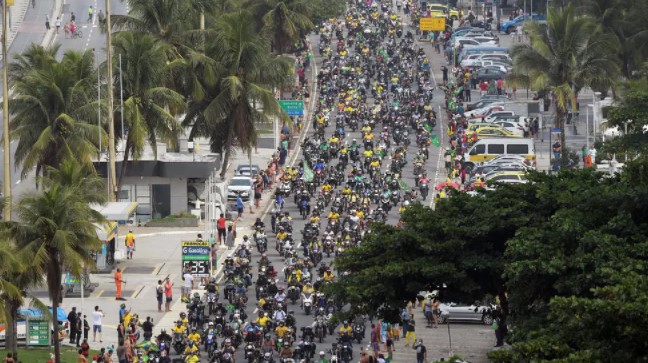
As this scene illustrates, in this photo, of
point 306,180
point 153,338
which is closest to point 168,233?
point 306,180

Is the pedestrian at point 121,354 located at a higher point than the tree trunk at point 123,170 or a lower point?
lower

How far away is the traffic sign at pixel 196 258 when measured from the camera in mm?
79438

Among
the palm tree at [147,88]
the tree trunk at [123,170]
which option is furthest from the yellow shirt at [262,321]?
the palm tree at [147,88]

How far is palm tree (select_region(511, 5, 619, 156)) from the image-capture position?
10419 centimetres

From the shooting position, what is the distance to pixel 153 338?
72.8 metres

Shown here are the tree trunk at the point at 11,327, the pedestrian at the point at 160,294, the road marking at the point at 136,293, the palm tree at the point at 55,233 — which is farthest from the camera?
the road marking at the point at 136,293

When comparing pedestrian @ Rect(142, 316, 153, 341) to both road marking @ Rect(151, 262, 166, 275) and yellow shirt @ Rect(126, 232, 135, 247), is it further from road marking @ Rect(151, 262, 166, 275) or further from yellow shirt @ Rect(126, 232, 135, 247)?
yellow shirt @ Rect(126, 232, 135, 247)

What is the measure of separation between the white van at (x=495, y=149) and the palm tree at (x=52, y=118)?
2332cm

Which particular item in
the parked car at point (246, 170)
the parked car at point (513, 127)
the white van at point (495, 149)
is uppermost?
the parked car at point (513, 127)

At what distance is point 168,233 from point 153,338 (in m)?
19.5

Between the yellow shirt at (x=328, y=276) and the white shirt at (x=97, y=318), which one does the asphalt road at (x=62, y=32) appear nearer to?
the yellow shirt at (x=328, y=276)

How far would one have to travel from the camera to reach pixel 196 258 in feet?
261

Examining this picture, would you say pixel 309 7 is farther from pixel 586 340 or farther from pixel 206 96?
pixel 586 340

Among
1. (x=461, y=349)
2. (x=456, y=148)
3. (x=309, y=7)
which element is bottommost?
(x=461, y=349)
